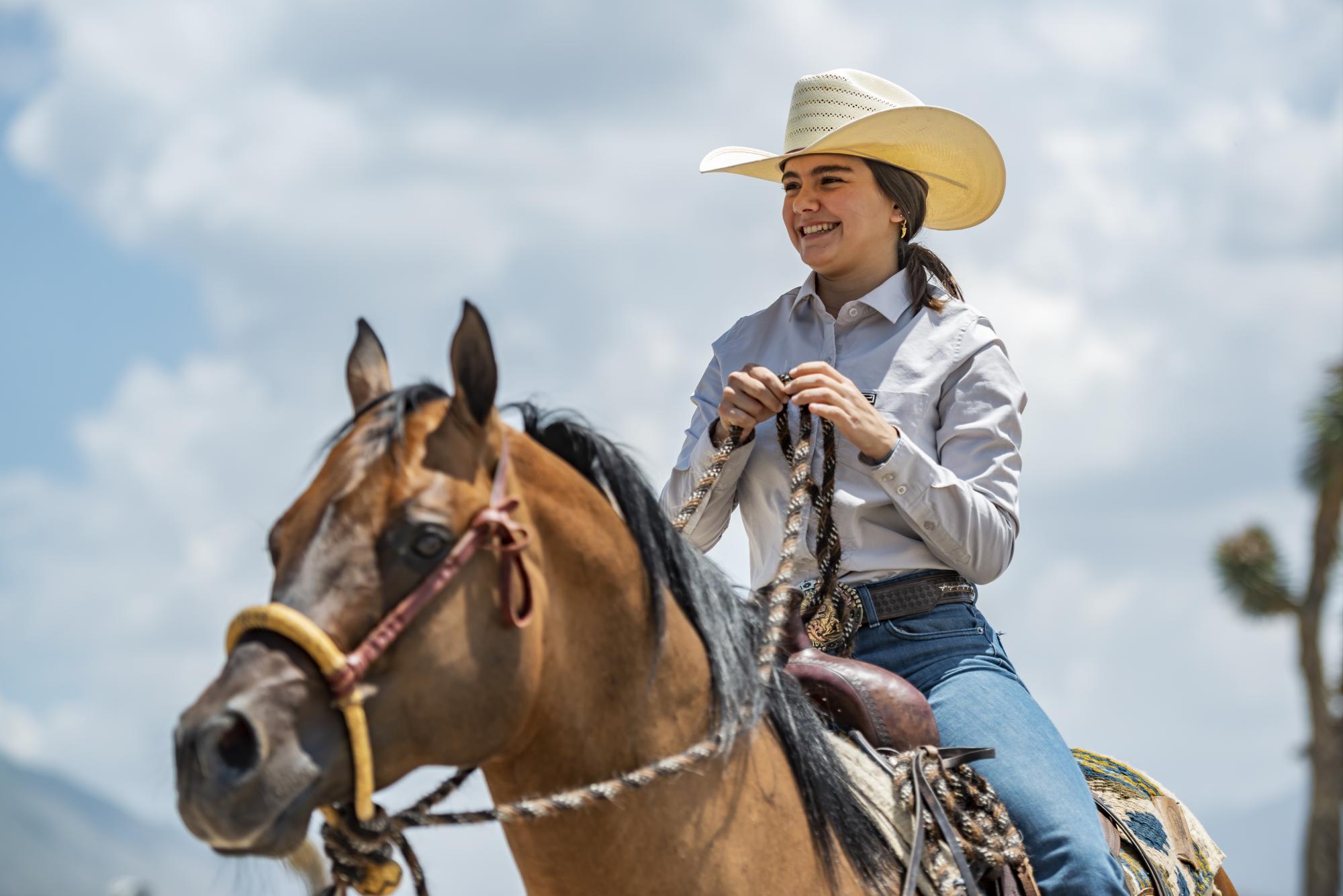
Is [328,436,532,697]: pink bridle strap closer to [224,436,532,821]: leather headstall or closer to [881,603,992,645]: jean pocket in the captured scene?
[224,436,532,821]: leather headstall

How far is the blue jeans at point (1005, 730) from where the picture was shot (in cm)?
355

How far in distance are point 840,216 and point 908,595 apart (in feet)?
4.39

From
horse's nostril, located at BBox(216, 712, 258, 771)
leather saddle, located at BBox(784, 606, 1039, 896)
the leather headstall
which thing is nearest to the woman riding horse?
leather saddle, located at BBox(784, 606, 1039, 896)

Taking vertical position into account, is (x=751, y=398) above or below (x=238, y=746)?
above

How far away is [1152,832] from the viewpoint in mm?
4379

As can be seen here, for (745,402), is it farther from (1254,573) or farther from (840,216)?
(1254,573)

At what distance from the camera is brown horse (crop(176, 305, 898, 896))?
8.22 feet

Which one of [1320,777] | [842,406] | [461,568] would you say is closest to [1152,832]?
[842,406]

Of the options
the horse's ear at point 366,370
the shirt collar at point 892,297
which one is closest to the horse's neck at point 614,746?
the horse's ear at point 366,370

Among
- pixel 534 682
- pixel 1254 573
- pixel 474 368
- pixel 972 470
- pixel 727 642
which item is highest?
pixel 1254 573

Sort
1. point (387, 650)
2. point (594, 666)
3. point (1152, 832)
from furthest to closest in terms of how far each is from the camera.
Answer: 1. point (1152, 832)
2. point (594, 666)
3. point (387, 650)

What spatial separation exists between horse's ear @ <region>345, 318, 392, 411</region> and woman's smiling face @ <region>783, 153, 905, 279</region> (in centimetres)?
183

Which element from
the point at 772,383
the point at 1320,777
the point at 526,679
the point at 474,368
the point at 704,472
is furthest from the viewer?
the point at 1320,777

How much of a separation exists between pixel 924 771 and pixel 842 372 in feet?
4.73
